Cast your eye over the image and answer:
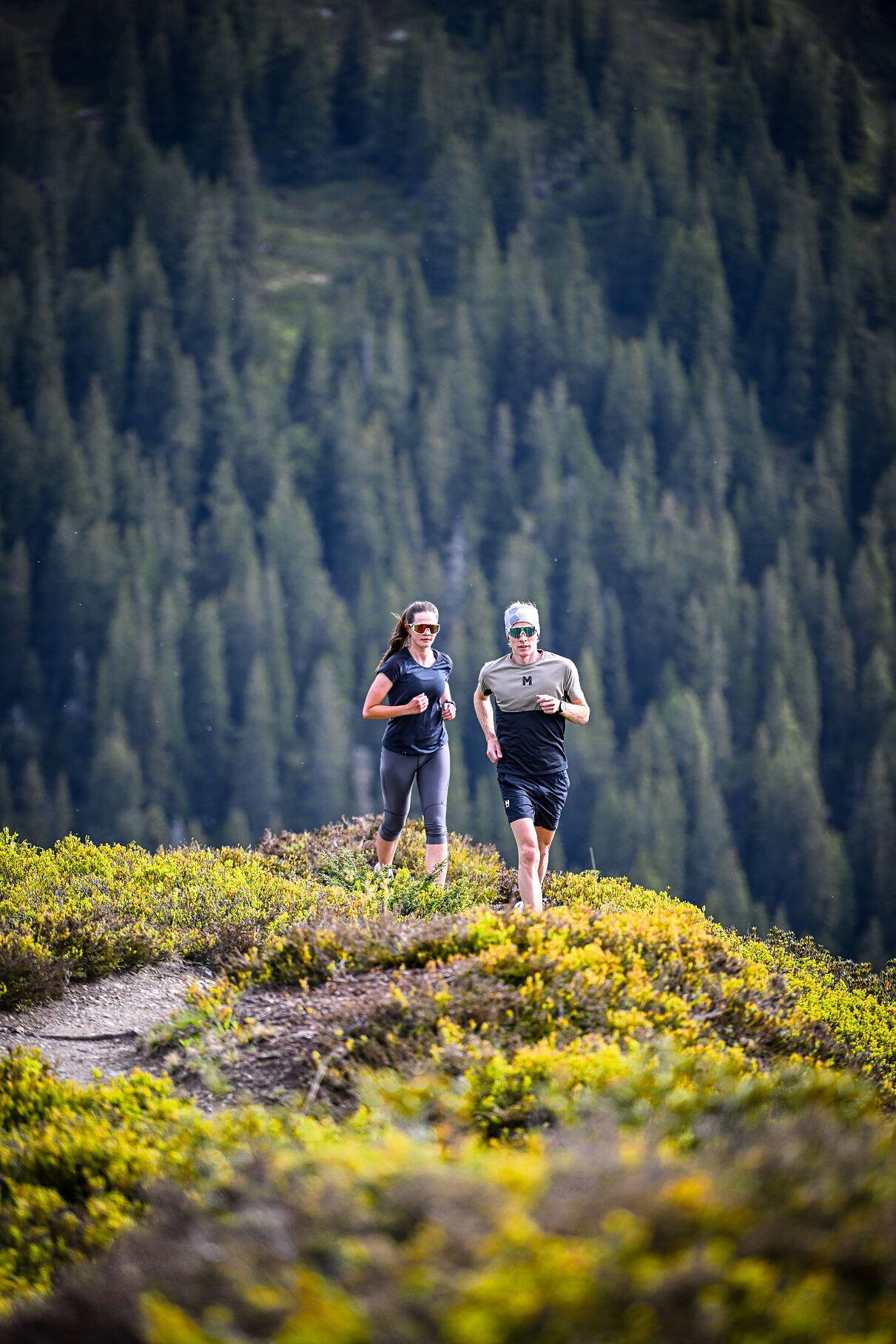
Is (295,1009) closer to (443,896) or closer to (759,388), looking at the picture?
(443,896)

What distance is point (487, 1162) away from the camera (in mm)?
3258

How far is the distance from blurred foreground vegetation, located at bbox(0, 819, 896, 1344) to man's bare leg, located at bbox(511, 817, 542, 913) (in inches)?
28.4

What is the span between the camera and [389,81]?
542ft

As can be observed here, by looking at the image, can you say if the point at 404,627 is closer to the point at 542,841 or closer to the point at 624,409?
the point at 542,841

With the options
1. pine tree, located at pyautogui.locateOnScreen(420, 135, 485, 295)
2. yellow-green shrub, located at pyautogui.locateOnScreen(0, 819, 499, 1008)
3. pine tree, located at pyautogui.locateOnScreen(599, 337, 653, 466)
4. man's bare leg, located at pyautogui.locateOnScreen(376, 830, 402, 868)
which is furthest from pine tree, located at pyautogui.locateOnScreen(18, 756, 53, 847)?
man's bare leg, located at pyautogui.locateOnScreen(376, 830, 402, 868)

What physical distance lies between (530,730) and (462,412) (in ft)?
408

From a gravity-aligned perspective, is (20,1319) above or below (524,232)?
below

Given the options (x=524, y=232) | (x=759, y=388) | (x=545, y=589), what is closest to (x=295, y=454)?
(x=545, y=589)

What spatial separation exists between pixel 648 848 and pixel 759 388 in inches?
2734

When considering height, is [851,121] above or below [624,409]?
above

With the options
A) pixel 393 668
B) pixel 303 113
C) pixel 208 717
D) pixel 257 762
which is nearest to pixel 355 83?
pixel 303 113

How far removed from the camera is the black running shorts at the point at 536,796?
7.89 meters

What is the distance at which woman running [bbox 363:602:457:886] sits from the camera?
8.68 metres

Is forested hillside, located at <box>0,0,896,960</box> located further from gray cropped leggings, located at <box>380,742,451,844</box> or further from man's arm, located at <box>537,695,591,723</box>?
man's arm, located at <box>537,695,591,723</box>
